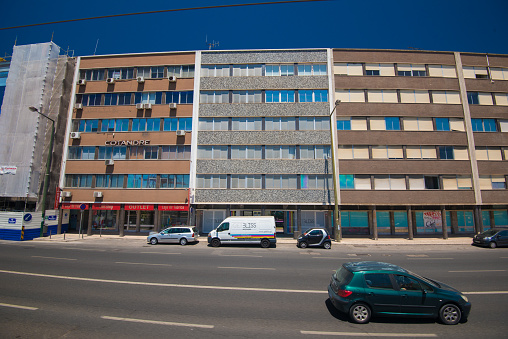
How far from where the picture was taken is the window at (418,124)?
92.3ft

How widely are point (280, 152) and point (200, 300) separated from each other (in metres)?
21.4

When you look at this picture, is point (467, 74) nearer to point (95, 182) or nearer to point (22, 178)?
point (95, 182)

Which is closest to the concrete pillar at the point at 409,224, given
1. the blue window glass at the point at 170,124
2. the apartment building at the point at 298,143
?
the apartment building at the point at 298,143

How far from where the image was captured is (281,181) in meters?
27.7

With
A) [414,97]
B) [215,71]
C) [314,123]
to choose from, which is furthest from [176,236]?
[414,97]

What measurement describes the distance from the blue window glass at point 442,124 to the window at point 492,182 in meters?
6.31

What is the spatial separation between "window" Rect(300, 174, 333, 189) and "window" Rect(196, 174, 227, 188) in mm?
8467

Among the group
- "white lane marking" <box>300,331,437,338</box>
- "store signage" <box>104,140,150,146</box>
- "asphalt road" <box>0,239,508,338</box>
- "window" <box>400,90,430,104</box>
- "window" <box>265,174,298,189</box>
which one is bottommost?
"white lane marking" <box>300,331,437,338</box>

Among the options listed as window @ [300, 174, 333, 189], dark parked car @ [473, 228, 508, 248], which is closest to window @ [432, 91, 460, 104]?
dark parked car @ [473, 228, 508, 248]

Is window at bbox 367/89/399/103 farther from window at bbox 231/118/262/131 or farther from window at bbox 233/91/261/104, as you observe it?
window at bbox 231/118/262/131

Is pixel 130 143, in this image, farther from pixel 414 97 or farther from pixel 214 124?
pixel 414 97

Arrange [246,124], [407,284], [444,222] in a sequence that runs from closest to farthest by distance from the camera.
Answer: [407,284] → [444,222] → [246,124]

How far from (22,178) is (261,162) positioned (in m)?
26.4

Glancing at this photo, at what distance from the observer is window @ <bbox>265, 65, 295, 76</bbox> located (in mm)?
29802
